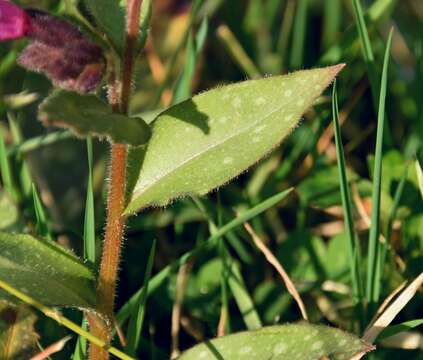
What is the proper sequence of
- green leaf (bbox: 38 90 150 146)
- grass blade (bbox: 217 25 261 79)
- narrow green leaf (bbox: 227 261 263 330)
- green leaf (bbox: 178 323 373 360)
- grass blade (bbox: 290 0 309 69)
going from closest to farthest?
1. green leaf (bbox: 38 90 150 146)
2. green leaf (bbox: 178 323 373 360)
3. narrow green leaf (bbox: 227 261 263 330)
4. grass blade (bbox: 290 0 309 69)
5. grass blade (bbox: 217 25 261 79)

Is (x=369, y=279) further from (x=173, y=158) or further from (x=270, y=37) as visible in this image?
(x=270, y=37)

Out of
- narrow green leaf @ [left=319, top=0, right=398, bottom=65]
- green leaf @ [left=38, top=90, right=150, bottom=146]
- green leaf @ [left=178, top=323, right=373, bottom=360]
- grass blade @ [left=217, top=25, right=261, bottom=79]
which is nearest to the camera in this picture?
green leaf @ [left=38, top=90, right=150, bottom=146]

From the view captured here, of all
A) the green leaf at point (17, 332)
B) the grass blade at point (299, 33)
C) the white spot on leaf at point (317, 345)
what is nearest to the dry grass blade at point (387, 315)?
the white spot on leaf at point (317, 345)

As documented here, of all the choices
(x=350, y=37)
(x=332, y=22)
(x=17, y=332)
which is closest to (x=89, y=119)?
(x=17, y=332)

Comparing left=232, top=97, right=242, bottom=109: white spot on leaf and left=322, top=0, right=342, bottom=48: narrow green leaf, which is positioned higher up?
left=232, top=97, right=242, bottom=109: white spot on leaf

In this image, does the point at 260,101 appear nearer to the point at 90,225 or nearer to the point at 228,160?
the point at 228,160

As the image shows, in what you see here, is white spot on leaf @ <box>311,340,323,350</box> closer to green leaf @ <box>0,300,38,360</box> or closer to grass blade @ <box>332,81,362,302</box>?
grass blade @ <box>332,81,362,302</box>

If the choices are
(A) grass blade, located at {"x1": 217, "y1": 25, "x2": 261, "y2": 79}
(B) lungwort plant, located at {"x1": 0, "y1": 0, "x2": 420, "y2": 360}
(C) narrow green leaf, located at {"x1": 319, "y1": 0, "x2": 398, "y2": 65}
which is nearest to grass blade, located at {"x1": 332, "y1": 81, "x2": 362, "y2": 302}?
(B) lungwort plant, located at {"x1": 0, "y1": 0, "x2": 420, "y2": 360}

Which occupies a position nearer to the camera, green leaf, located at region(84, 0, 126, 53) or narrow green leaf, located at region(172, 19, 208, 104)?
green leaf, located at region(84, 0, 126, 53)
